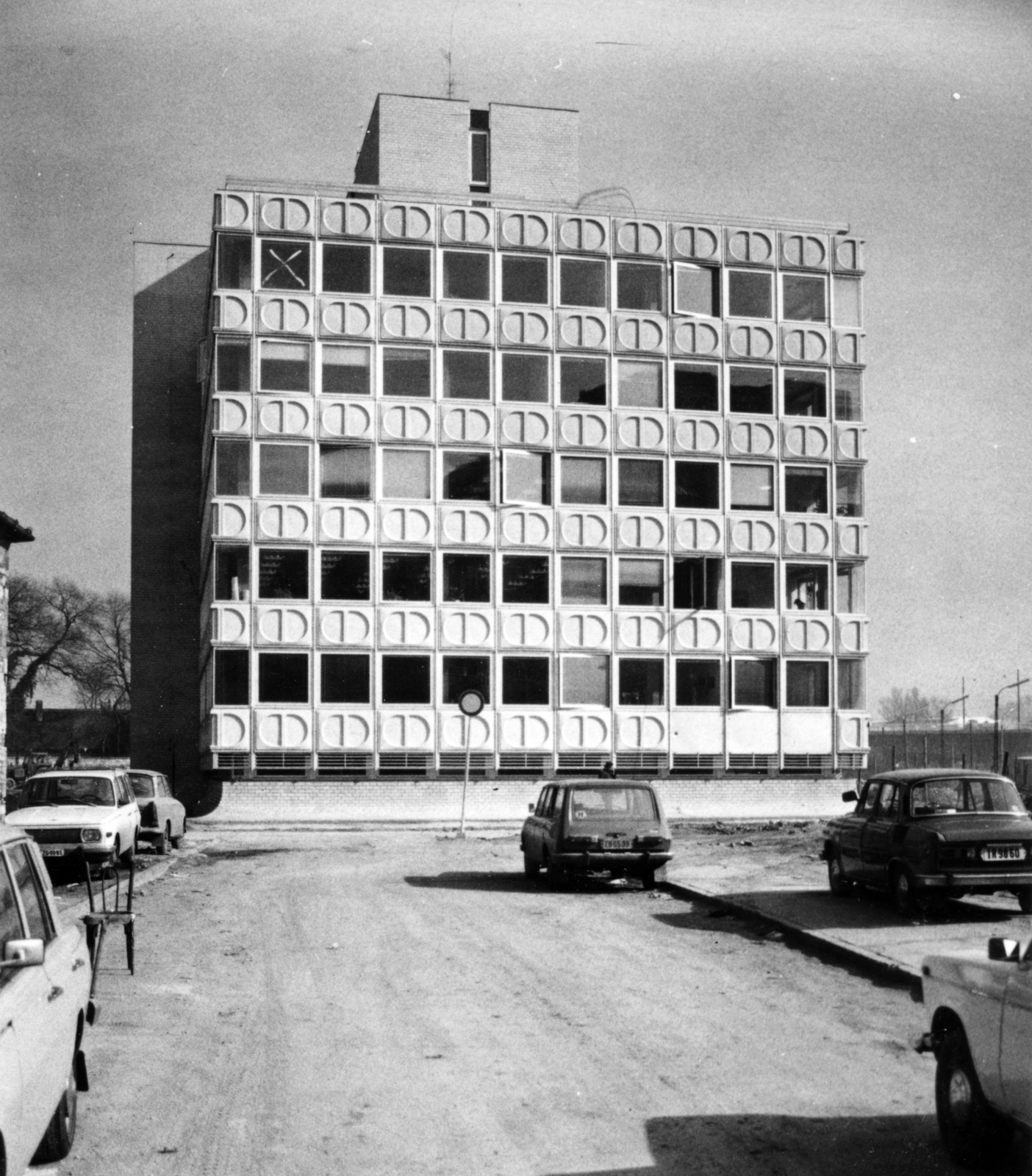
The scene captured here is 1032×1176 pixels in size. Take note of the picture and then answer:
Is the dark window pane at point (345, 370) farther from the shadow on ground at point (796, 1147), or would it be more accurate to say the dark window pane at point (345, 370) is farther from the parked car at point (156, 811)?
the shadow on ground at point (796, 1147)

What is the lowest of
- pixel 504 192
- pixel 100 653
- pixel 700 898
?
pixel 700 898

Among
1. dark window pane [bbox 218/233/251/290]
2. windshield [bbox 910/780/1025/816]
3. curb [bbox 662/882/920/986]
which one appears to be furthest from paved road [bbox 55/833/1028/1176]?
dark window pane [bbox 218/233/251/290]

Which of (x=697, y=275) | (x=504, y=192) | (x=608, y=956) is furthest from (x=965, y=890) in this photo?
(x=504, y=192)

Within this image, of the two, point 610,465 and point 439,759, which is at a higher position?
point 610,465

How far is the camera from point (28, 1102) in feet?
18.7

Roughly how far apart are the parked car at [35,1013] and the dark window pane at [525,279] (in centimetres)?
3680

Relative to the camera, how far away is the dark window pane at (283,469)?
136 ft

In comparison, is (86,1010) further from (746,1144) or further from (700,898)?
(700,898)

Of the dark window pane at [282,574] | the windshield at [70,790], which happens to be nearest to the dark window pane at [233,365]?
the dark window pane at [282,574]

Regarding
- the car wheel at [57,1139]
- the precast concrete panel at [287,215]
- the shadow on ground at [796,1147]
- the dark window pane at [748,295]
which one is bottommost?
the shadow on ground at [796,1147]

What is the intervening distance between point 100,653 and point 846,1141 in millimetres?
81124

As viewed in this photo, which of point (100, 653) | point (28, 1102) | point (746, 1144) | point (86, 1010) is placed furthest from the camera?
point (100, 653)

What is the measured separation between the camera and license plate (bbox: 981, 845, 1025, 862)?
15.0 meters

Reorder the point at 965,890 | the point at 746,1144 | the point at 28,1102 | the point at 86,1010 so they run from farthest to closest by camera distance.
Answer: the point at 965,890 < the point at 86,1010 < the point at 746,1144 < the point at 28,1102
